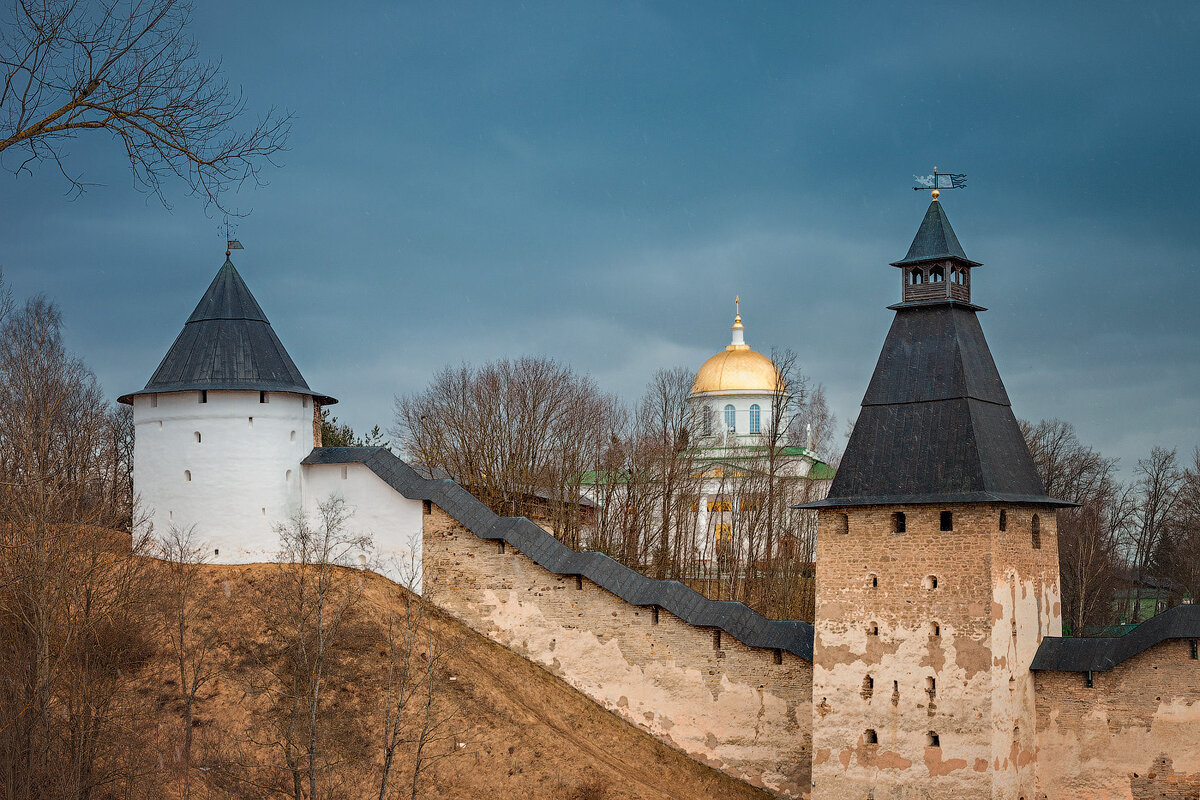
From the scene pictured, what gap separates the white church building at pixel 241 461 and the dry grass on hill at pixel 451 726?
1062 millimetres

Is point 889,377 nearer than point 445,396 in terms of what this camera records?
Yes

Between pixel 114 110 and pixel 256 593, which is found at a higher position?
pixel 114 110

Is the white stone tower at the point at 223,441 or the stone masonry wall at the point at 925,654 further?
the white stone tower at the point at 223,441

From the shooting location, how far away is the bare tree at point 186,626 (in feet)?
66.4

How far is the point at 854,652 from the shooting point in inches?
814

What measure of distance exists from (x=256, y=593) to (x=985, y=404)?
14.0m

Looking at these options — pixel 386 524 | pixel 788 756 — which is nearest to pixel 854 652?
pixel 788 756

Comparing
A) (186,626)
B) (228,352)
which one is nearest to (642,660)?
(186,626)

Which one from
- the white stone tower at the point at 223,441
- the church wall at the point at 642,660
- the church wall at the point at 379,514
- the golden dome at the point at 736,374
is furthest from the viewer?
the golden dome at the point at 736,374

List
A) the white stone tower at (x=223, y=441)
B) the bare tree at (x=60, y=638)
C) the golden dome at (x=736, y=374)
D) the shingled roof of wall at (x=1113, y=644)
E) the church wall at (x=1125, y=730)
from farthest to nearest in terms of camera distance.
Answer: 1. the golden dome at (x=736, y=374)
2. the white stone tower at (x=223, y=441)
3. the shingled roof of wall at (x=1113, y=644)
4. the church wall at (x=1125, y=730)
5. the bare tree at (x=60, y=638)

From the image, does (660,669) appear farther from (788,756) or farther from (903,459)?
(903,459)

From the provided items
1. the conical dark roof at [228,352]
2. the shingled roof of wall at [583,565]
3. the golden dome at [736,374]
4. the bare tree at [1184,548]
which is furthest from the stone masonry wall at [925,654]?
the golden dome at [736,374]

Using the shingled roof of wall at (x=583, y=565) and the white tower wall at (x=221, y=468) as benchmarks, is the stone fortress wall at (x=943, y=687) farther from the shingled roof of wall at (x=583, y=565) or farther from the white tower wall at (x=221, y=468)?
the white tower wall at (x=221, y=468)

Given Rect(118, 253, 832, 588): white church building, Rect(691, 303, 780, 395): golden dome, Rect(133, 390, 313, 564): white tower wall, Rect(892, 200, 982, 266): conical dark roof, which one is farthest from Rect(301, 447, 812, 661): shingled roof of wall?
Rect(691, 303, 780, 395): golden dome
